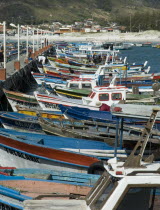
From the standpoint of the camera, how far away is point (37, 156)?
15359 mm

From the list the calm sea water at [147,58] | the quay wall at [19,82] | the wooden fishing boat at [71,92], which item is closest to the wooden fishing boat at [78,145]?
the wooden fishing boat at [71,92]

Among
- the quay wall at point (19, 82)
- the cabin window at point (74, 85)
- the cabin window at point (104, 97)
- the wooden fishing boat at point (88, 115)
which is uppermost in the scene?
the cabin window at point (104, 97)

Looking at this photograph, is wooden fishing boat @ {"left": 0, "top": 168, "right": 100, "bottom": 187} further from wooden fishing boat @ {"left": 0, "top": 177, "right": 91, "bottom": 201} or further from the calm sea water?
the calm sea water

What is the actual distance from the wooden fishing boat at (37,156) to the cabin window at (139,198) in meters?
7.51

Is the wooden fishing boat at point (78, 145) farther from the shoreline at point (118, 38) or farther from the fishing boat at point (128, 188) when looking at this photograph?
the shoreline at point (118, 38)

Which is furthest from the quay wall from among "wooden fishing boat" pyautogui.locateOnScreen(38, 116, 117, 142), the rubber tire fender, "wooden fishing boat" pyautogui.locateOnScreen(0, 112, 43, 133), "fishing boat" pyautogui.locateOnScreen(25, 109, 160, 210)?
"fishing boat" pyautogui.locateOnScreen(25, 109, 160, 210)

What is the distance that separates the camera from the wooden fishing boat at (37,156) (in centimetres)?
1481

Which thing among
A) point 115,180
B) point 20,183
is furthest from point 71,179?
point 115,180

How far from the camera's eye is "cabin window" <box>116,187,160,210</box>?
6816 mm

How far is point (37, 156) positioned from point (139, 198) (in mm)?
8722

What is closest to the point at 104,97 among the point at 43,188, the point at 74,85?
the point at 74,85

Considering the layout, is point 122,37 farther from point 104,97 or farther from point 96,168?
point 96,168

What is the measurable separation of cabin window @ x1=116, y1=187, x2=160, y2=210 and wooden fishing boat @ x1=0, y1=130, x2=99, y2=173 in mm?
7512

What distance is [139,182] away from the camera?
6.73 m
